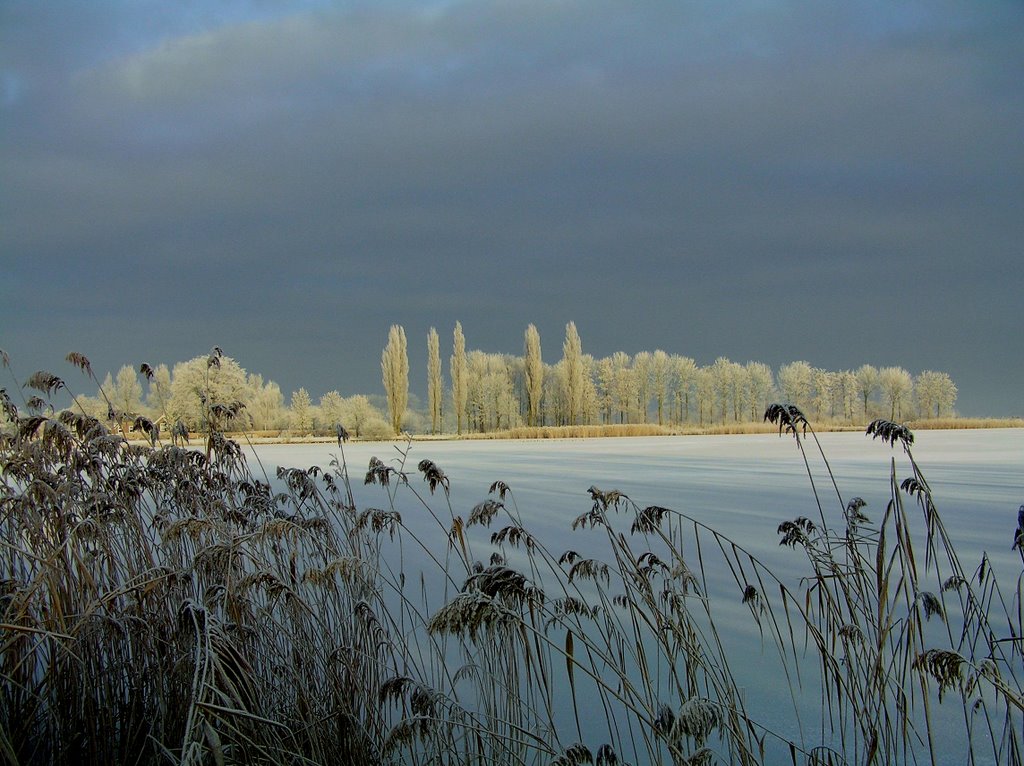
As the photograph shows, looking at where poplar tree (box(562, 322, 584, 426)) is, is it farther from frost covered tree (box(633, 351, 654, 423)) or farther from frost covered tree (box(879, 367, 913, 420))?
frost covered tree (box(879, 367, 913, 420))

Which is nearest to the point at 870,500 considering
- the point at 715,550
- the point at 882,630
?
the point at 715,550

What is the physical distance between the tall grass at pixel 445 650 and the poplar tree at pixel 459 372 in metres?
37.6

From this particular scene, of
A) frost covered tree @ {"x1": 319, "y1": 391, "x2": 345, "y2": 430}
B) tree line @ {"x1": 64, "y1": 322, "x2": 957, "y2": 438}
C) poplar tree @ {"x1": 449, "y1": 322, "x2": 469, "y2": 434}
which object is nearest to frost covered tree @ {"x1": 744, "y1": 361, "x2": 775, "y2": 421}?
tree line @ {"x1": 64, "y1": 322, "x2": 957, "y2": 438}

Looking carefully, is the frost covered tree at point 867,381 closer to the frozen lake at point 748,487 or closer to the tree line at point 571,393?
the tree line at point 571,393

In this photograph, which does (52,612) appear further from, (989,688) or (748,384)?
(748,384)

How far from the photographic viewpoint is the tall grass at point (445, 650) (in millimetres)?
1754

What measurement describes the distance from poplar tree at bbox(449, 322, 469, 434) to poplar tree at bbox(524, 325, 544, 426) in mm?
4052

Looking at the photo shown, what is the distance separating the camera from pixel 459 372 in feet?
137

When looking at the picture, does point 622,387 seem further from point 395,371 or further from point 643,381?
point 395,371

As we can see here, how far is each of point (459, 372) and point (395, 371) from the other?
4033mm

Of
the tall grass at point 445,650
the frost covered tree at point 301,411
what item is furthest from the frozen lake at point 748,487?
the frost covered tree at point 301,411

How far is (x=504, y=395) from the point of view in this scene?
47344mm

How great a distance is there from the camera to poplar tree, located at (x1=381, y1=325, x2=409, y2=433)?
39969 millimetres

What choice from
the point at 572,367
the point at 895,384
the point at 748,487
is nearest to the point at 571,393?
the point at 572,367
